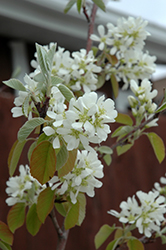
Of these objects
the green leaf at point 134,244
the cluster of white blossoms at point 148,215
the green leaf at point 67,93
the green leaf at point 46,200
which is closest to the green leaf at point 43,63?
the green leaf at point 67,93

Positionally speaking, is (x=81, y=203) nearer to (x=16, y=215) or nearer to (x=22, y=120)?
(x=16, y=215)

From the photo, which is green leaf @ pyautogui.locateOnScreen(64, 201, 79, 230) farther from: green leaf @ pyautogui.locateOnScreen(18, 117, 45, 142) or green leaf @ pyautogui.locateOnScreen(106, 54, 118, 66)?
green leaf @ pyautogui.locateOnScreen(106, 54, 118, 66)

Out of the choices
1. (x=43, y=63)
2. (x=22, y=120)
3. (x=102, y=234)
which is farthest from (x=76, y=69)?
(x=22, y=120)

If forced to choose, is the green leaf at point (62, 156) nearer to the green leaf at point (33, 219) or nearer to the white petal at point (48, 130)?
the white petal at point (48, 130)

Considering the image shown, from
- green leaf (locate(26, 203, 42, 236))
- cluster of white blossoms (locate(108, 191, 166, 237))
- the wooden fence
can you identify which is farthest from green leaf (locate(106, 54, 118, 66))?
the wooden fence

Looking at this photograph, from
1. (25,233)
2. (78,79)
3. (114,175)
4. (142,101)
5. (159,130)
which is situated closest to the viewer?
(142,101)

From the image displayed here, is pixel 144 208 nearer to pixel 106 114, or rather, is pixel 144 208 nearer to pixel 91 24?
pixel 106 114

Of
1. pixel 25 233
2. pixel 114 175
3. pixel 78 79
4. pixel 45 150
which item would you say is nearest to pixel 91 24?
pixel 78 79
